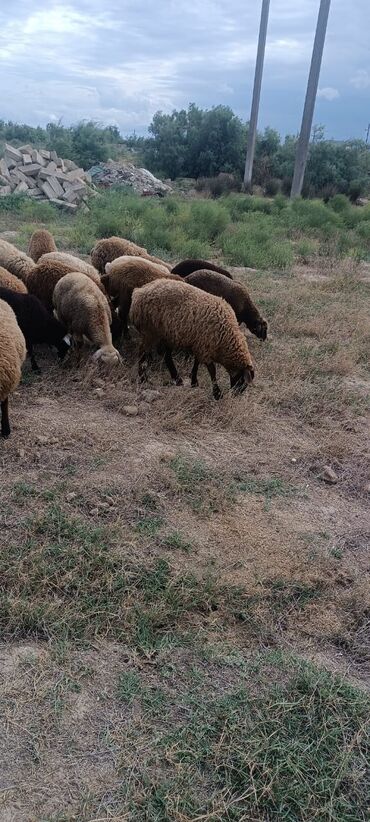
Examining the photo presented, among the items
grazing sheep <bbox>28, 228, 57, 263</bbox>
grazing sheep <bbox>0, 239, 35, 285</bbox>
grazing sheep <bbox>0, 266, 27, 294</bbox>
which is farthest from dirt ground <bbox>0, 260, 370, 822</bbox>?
grazing sheep <bbox>28, 228, 57, 263</bbox>

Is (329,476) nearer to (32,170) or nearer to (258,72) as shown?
(32,170)

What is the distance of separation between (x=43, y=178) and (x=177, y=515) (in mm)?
19705

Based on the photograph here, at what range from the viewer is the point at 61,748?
8.82 ft

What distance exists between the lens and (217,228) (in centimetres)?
1556

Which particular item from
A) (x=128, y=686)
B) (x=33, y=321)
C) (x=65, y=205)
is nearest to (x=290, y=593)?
(x=128, y=686)

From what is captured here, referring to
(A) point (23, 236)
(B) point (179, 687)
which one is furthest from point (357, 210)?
(B) point (179, 687)

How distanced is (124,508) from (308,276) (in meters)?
9.93

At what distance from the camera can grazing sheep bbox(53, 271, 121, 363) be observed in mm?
6898

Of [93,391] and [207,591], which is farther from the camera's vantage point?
[93,391]

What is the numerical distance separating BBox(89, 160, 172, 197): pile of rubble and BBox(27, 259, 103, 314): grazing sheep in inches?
665

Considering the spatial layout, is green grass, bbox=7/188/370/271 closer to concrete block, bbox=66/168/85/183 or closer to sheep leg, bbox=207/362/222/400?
concrete block, bbox=66/168/85/183

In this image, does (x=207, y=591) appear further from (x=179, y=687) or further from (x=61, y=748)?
(x=61, y=748)

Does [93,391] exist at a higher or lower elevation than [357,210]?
lower

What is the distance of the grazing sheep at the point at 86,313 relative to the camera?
6.90m
